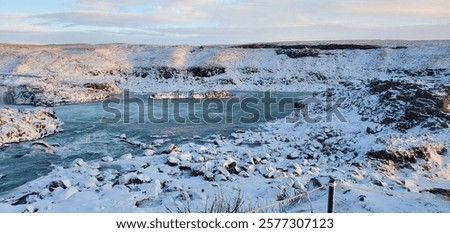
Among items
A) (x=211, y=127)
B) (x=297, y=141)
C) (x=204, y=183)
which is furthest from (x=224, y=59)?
(x=204, y=183)

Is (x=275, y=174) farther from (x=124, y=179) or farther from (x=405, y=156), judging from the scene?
(x=405, y=156)

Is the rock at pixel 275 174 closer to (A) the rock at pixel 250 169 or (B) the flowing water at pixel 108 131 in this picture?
(A) the rock at pixel 250 169

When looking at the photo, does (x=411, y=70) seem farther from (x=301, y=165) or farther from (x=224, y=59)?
(x=301, y=165)

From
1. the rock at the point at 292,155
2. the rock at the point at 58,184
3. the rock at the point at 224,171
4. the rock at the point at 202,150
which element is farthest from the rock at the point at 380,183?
the rock at the point at 58,184

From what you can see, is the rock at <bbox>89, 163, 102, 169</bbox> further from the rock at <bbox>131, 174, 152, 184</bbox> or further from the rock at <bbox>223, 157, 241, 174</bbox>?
the rock at <bbox>223, 157, 241, 174</bbox>

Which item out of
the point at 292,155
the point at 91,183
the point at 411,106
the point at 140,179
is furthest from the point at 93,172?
the point at 411,106

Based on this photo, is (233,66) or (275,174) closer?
(275,174)
